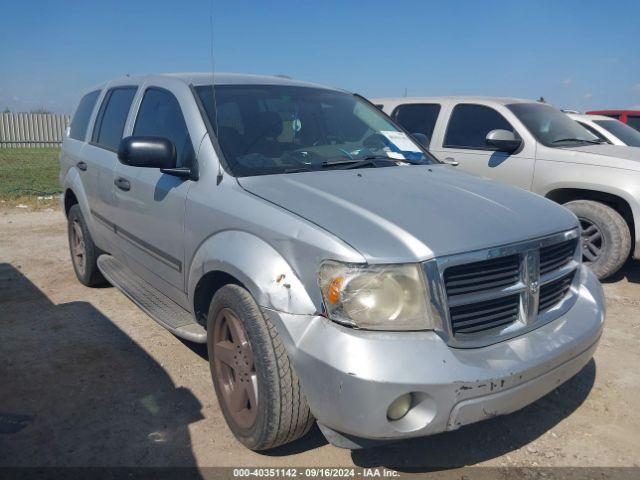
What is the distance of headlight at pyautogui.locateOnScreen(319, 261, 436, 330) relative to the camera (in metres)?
2.22

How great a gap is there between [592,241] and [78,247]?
5073mm

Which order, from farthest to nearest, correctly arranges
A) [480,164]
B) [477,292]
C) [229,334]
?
[480,164] → [229,334] → [477,292]

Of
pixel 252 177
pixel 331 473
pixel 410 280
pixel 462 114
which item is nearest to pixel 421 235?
pixel 410 280

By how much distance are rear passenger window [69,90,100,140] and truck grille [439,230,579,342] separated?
3.94 meters

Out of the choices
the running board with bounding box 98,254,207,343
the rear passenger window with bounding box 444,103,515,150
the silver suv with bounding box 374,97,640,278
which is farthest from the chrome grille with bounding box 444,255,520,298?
the rear passenger window with bounding box 444,103,515,150

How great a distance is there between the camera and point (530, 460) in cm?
276

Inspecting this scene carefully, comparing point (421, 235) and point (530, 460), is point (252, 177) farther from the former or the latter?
point (530, 460)

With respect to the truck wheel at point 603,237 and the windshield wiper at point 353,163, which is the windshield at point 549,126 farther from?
the windshield wiper at point 353,163

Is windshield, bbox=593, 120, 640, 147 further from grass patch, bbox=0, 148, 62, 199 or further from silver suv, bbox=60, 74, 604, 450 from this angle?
grass patch, bbox=0, 148, 62, 199

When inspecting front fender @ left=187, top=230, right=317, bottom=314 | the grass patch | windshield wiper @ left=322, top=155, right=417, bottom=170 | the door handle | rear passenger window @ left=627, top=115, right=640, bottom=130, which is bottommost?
the grass patch

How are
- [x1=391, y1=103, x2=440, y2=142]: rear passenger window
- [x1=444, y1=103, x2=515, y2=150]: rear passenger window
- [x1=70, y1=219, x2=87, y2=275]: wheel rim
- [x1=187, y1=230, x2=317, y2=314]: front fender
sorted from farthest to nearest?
[x1=391, y1=103, x2=440, y2=142]: rear passenger window, [x1=444, y1=103, x2=515, y2=150]: rear passenger window, [x1=70, y1=219, x2=87, y2=275]: wheel rim, [x1=187, y1=230, x2=317, y2=314]: front fender

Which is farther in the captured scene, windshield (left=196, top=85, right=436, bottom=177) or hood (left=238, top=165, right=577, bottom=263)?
windshield (left=196, top=85, right=436, bottom=177)

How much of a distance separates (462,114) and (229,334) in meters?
4.91

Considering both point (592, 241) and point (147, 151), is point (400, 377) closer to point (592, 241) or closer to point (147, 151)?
point (147, 151)
